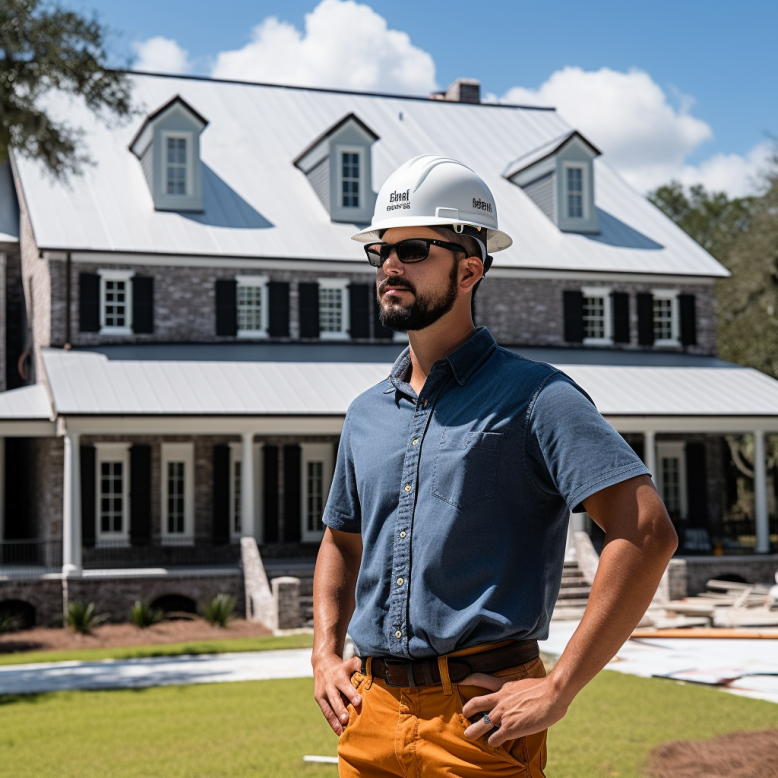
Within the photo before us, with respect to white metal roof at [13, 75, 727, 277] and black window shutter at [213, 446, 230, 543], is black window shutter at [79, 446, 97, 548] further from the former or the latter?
white metal roof at [13, 75, 727, 277]

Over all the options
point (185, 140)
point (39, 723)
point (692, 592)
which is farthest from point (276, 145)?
point (39, 723)

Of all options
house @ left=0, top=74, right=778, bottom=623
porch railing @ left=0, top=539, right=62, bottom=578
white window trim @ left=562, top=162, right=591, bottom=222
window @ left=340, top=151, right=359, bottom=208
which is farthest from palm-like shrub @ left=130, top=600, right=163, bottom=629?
white window trim @ left=562, top=162, right=591, bottom=222

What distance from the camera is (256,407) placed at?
20.1 meters

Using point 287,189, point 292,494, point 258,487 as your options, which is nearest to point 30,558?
point 258,487

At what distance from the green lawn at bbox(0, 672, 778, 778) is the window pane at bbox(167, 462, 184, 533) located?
9.81 metres

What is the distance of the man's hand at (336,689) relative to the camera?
2783mm

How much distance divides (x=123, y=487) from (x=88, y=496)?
829 millimetres

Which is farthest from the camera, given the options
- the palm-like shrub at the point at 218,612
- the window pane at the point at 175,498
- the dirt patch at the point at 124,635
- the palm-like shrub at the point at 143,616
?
the window pane at the point at 175,498

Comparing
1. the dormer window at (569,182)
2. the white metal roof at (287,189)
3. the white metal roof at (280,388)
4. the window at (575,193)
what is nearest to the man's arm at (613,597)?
the white metal roof at (280,388)

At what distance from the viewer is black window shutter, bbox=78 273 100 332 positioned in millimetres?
22031

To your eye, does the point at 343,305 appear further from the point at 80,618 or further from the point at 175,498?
the point at 80,618

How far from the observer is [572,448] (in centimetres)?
246

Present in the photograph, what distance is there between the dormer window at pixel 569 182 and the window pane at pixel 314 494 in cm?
883

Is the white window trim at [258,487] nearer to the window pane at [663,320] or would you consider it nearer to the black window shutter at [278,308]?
the black window shutter at [278,308]
